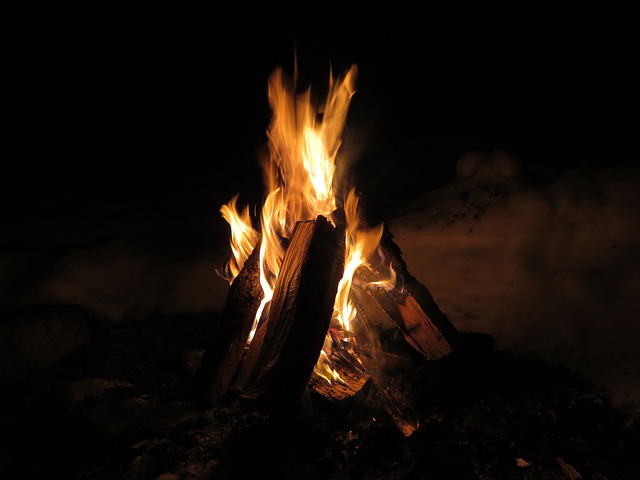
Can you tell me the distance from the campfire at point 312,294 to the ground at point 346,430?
0.56 feet

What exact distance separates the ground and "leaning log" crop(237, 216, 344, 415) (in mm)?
228

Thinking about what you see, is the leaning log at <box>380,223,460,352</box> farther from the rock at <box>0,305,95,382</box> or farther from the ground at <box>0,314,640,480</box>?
the rock at <box>0,305,95,382</box>

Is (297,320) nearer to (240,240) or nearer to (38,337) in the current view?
(240,240)

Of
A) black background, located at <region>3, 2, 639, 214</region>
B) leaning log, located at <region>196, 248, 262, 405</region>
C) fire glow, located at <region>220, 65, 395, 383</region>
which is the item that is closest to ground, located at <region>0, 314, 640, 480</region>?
leaning log, located at <region>196, 248, 262, 405</region>

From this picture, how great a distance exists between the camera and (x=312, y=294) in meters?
2.93

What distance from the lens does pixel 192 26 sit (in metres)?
9.92

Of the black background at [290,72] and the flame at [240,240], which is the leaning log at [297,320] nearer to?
the flame at [240,240]

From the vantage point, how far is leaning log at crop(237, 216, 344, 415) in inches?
113

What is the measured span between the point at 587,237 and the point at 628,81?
3.84 m

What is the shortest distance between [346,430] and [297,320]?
2.65 ft

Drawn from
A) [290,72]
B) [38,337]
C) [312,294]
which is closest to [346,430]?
[312,294]

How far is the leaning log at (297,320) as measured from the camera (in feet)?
9.39

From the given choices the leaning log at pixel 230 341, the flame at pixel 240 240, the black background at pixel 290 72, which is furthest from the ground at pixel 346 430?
the black background at pixel 290 72

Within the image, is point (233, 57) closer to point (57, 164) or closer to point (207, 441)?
point (57, 164)
